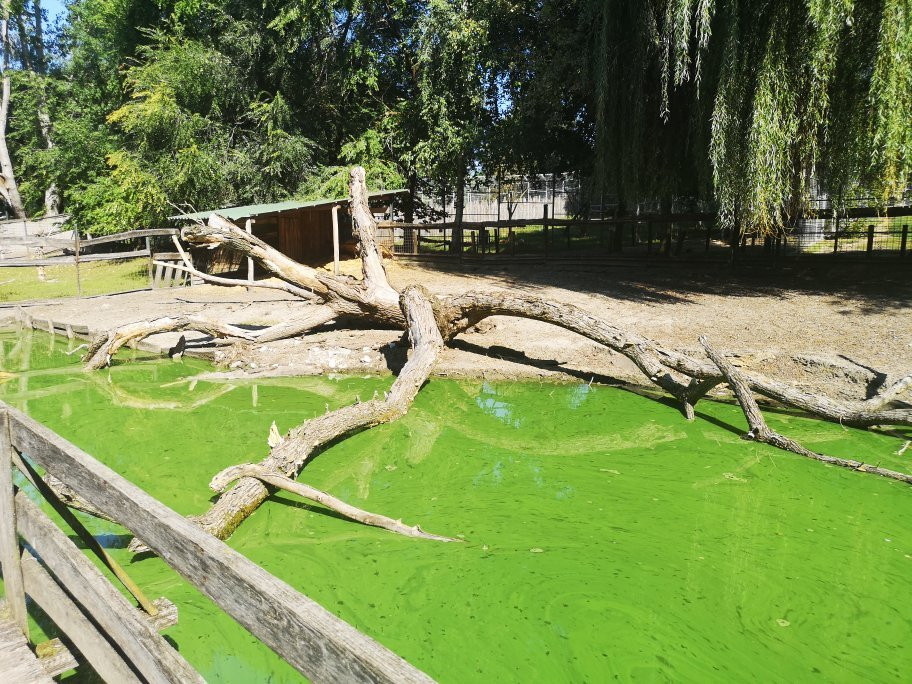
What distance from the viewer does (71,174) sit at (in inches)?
981

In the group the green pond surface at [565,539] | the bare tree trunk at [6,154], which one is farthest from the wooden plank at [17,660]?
the bare tree trunk at [6,154]

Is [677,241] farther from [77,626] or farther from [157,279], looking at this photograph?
[77,626]

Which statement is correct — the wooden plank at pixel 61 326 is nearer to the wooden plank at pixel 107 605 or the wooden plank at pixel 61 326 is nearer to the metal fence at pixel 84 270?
the metal fence at pixel 84 270

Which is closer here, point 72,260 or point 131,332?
point 131,332

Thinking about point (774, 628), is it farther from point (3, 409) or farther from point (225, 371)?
point (225, 371)

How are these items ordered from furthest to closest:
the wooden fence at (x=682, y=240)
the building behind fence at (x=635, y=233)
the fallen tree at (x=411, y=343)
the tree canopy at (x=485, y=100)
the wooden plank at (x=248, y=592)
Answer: the building behind fence at (x=635, y=233) < the wooden fence at (x=682, y=240) < the tree canopy at (x=485, y=100) < the fallen tree at (x=411, y=343) < the wooden plank at (x=248, y=592)

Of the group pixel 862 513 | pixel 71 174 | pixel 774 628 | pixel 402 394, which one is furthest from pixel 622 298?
pixel 71 174

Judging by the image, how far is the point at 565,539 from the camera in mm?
4602

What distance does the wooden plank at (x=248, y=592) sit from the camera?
4.51 feet

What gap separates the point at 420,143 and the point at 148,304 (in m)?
8.47

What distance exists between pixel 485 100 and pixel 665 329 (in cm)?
1140

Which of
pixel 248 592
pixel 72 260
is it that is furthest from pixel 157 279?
pixel 248 592

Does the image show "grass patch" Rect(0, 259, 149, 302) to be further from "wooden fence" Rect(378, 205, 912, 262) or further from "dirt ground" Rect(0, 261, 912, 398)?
"wooden fence" Rect(378, 205, 912, 262)

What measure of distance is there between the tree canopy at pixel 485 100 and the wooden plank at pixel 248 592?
871cm
